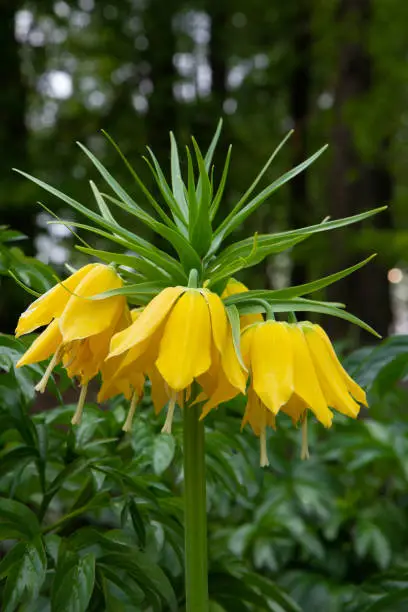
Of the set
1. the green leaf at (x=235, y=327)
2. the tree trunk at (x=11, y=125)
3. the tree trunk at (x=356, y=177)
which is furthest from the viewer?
the tree trunk at (x=11, y=125)

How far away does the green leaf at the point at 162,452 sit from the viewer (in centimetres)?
156

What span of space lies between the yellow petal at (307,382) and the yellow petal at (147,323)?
173 mm

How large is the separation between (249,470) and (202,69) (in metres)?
10.7

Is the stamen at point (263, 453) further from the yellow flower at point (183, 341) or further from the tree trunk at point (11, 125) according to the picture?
the tree trunk at point (11, 125)

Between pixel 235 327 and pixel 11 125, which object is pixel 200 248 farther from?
pixel 11 125

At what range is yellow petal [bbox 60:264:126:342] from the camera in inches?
41.2

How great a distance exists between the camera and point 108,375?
44.5 inches

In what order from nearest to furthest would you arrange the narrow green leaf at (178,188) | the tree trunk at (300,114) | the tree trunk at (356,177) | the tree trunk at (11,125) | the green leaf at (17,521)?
1. the narrow green leaf at (178,188)
2. the green leaf at (17,521)
3. the tree trunk at (356,177)
4. the tree trunk at (11,125)
5. the tree trunk at (300,114)

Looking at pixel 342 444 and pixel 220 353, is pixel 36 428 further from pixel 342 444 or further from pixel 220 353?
pixel 342 444

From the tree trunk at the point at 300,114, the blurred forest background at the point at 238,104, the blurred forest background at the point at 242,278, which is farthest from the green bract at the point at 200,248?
the tree trunk at the point at 300,114

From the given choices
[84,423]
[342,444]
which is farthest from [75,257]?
[84,423]

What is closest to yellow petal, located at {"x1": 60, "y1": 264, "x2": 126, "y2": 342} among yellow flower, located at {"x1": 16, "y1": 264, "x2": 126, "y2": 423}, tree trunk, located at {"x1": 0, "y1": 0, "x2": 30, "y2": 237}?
yellow flower, located at {"x1": 16, "y1": 264, "x2": 126, "y2": 423}

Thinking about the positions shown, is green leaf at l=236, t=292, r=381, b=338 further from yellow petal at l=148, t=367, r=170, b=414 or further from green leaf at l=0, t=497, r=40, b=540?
green leaf at l=0, t=497, r=40, b=540

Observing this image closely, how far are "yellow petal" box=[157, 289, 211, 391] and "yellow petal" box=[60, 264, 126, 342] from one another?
70mm
